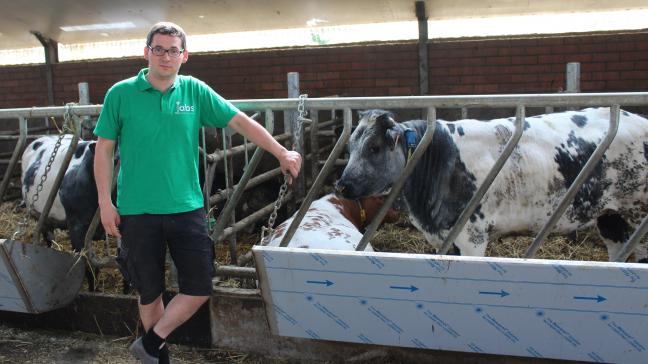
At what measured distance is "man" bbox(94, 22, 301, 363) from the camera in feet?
8.23

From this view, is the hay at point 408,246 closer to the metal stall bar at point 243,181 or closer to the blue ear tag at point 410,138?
the metal stall bar at point 243,181

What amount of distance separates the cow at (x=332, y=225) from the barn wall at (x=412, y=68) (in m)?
3.45

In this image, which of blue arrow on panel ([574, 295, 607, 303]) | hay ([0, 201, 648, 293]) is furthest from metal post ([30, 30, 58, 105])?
blue arrow on panel ([574, 295, 607, 303])

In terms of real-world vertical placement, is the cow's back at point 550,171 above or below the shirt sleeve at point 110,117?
below

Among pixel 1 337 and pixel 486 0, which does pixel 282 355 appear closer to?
pixel 1 337

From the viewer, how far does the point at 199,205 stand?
2717 millimetres

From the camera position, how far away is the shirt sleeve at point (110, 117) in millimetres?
2506

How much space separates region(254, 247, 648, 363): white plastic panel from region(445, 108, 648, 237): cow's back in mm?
949

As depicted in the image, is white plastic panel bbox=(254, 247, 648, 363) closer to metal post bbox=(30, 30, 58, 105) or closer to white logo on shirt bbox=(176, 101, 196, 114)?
white logo on shirt bbox=(176, 101, 196, 114)

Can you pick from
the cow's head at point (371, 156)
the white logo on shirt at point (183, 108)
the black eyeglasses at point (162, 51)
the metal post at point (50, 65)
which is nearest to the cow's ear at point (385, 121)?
the cow's head at point (371, 156)

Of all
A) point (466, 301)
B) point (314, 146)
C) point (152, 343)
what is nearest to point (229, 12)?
point (314, 146)

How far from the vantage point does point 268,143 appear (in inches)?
105

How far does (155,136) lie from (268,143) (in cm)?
49

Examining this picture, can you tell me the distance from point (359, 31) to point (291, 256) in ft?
21.2
